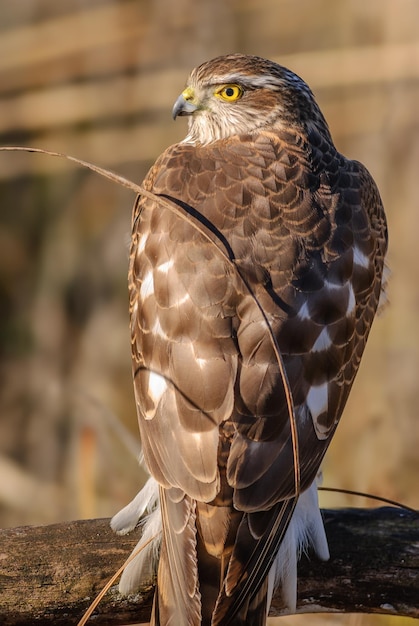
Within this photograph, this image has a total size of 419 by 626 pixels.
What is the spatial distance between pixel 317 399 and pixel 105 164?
418cm

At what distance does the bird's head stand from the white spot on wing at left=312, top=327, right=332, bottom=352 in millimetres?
919

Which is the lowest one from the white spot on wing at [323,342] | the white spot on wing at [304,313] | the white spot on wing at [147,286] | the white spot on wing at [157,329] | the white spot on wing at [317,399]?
the white spot on wing at [317,399]

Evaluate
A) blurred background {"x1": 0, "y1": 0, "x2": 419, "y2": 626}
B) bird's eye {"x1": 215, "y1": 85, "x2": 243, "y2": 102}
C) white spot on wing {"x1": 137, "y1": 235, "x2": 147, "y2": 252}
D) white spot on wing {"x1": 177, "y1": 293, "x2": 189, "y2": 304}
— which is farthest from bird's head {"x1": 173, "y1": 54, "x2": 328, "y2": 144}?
blurred background {"x1": 0, "y1": 0, "x2": 419, "y2": 626}

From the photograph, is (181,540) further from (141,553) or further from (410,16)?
(410,16)

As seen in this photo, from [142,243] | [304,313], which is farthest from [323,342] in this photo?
[142,243]

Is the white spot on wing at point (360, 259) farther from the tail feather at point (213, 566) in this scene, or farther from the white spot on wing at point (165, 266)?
the tail feather at point (213, 566)

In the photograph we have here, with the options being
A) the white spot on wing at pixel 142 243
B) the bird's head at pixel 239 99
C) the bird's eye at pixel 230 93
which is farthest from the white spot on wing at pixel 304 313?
the bird's eye at pixel 230 93

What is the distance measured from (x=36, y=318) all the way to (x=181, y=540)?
4.47m

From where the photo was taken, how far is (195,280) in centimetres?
304

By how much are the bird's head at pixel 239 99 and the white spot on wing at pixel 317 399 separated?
1.06 m

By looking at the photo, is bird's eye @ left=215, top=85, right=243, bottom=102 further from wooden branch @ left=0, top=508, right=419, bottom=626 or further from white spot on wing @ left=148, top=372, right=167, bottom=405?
wooden branch @ left=0, top=508, right=419, bottom=626

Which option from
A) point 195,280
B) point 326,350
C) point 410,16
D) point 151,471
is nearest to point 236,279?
point 195,280

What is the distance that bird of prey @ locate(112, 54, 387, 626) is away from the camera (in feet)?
9.12

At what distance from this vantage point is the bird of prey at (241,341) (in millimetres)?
2781
